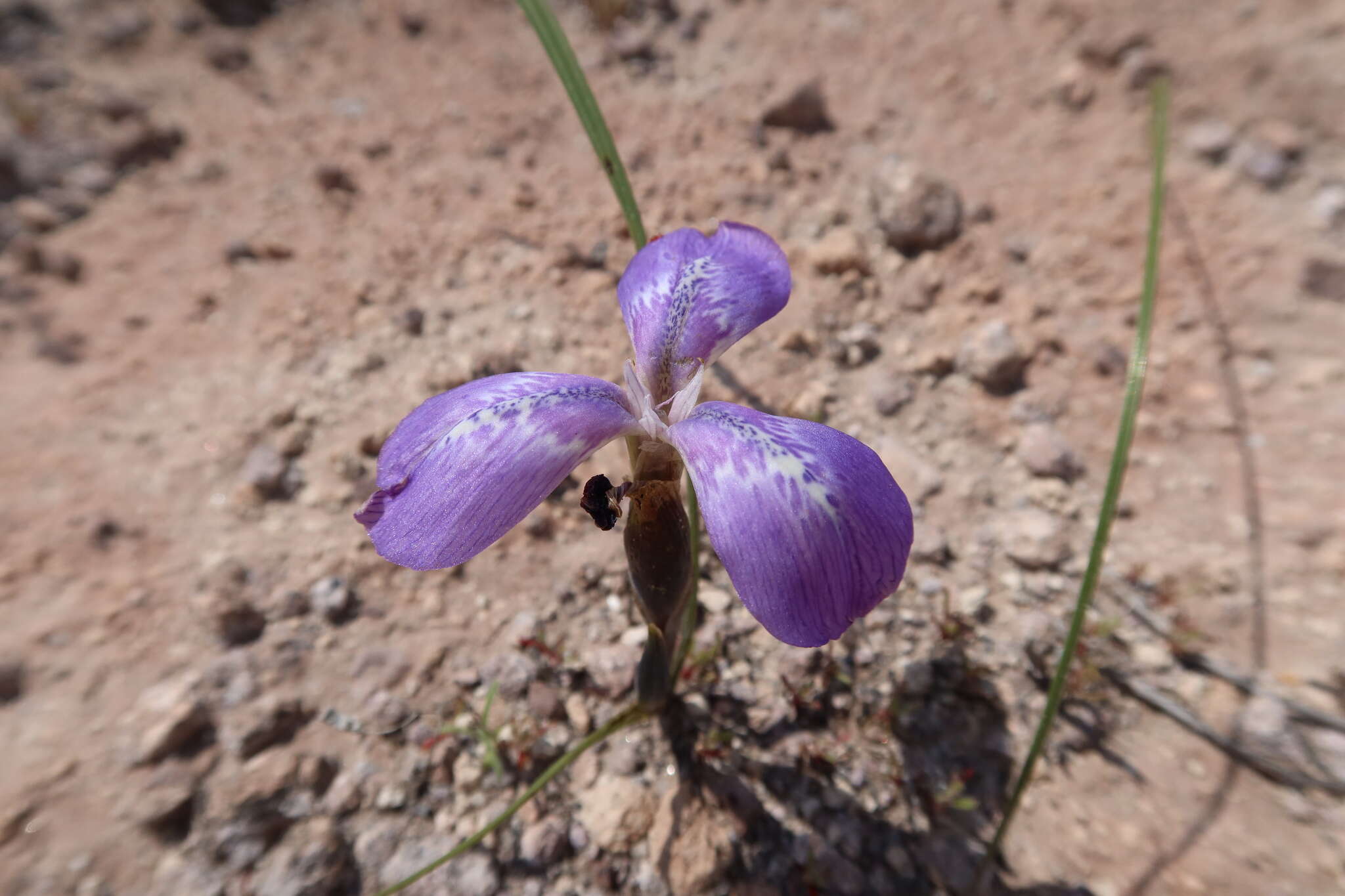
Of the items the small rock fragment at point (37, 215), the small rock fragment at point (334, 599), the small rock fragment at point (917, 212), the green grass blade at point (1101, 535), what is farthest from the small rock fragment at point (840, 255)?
the small rock fragment at point (37, 215)

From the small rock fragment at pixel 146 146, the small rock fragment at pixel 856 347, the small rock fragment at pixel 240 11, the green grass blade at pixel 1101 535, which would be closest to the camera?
the green grass blade at pixel 1101 535

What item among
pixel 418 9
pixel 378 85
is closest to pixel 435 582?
pixel 378 85

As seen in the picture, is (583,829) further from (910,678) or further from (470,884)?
(910,678)

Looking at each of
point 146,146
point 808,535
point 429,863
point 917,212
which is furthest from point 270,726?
point 146,146

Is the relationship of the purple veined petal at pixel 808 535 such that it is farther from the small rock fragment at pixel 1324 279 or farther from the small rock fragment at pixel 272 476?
the small rock fragment at pixel 1324 279

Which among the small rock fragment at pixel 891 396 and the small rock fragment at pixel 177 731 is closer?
the small rock fragment at pixel 177 731

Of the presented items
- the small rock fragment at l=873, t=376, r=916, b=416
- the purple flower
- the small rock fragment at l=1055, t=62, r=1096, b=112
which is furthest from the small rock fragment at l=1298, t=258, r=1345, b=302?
the purple flower

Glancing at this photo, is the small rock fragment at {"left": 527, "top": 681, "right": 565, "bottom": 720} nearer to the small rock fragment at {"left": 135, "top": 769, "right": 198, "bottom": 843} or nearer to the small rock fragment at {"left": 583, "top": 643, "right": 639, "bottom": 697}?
the small rock fragment at {"left": 583, "top": 643, "right": 639, "bottom": 697}
